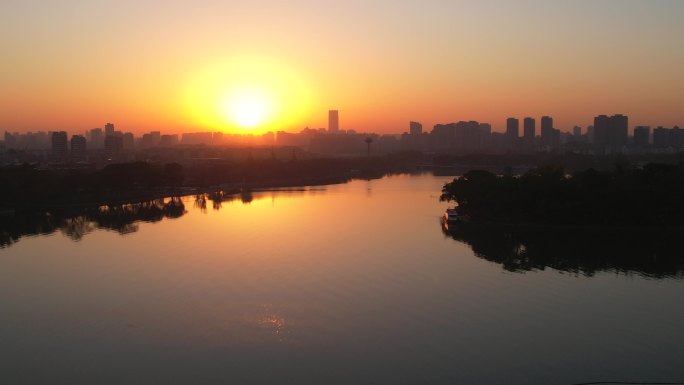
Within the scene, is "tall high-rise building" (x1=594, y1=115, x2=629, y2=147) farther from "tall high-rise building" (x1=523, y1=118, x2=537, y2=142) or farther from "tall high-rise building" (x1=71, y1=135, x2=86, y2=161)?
"tall high-rise building" (x1=71, y1=135, x2=86, y2=161)

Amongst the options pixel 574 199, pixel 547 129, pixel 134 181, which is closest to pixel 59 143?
pixel 134 181

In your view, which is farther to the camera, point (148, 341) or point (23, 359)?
point (148, 341)

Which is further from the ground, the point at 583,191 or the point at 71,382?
the point at 583,191

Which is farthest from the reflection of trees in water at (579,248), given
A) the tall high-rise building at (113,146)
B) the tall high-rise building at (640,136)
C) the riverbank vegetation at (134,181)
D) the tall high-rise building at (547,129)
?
the tall high-rise building at (547,129)

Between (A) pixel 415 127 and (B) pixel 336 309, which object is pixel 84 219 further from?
(A) pixel 415 127

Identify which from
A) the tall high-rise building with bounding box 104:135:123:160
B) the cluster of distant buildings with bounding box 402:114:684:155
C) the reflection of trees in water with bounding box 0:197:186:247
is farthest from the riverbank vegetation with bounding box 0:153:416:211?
the cluster of distant buildings with bounding box 402:114:684:155

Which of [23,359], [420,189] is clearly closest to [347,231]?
[23,359]

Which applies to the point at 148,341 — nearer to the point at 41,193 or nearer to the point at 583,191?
the point at 583,191
